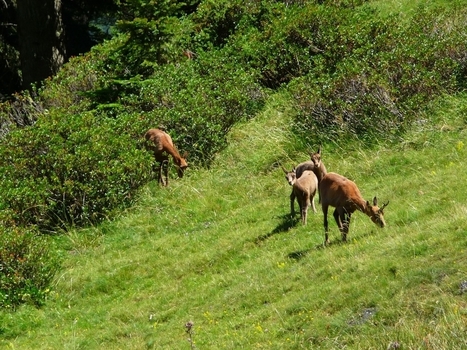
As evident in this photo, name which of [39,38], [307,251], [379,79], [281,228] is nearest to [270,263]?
[307,251]

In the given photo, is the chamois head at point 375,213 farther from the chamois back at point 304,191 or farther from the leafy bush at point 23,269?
the leafy bush at point 23,269

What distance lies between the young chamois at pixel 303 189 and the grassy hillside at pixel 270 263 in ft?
0.89

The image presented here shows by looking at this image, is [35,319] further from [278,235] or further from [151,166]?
A: [151,166]

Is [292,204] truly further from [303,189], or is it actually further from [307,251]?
[307,251]

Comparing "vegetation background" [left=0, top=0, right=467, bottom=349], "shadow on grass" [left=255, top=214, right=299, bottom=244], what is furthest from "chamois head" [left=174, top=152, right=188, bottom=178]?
"shadow on grass" [left=255, top=214, right=299, bottom=244]

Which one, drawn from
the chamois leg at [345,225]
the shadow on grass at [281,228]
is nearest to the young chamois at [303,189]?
the shadow on grass at [281,228]

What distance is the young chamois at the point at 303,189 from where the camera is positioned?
14.5 metres

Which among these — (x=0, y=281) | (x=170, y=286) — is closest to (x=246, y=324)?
(x=170, y=286)

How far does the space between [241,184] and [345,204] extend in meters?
5.70

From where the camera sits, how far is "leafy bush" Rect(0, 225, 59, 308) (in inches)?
568

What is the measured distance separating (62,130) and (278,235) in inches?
262

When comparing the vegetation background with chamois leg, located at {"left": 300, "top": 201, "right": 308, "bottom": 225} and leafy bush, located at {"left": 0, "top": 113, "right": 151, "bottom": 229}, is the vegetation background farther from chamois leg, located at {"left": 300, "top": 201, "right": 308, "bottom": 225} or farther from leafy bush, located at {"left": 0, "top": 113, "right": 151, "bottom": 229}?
chamois leg, located at {"left": 300, "top": 201, "right": 308, "bottom": 225}

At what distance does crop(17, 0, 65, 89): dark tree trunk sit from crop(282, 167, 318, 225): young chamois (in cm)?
1350

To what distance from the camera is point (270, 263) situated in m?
13.5
